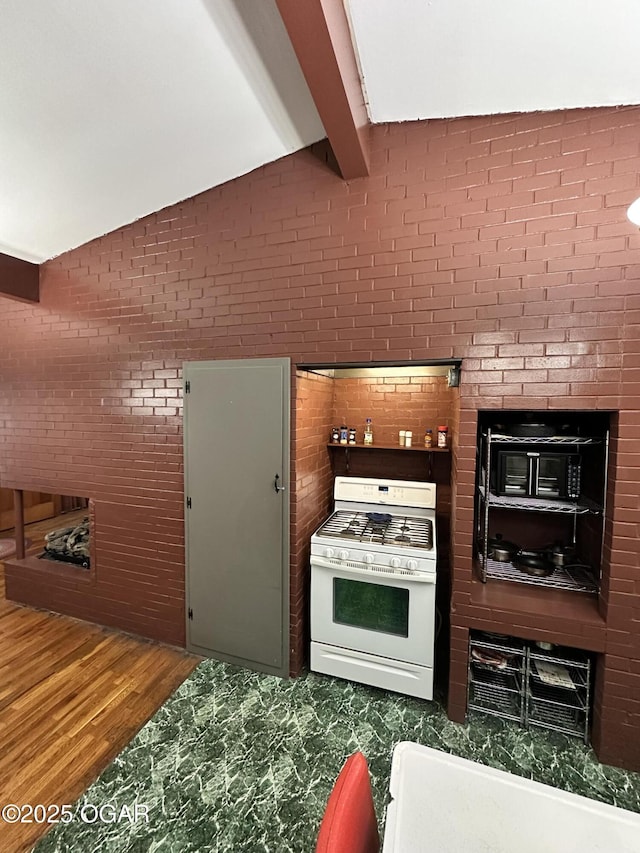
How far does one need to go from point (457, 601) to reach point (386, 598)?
0.40 metres

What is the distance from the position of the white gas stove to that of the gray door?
261 millimetres

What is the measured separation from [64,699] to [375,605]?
1961 mm

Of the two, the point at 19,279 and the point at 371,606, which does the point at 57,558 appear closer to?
the point at 19,279

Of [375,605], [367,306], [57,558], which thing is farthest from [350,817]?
[57,558]

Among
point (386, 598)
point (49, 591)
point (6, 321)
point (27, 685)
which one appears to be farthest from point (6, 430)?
point (386, 598)

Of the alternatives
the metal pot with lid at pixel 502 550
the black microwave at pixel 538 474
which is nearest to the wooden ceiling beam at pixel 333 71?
the black microwave at pixel 538 474

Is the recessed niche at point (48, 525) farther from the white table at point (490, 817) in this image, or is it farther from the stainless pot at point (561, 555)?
the stainless pot at point (561, 555)

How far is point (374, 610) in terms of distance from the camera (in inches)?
87.1

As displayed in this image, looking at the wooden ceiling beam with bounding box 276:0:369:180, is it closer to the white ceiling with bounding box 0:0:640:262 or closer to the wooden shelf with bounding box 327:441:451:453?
the white ceiling with bounding box 0:0:640:262

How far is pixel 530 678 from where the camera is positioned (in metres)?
2.04

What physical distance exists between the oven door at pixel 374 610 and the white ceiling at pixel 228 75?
2458 millimetres

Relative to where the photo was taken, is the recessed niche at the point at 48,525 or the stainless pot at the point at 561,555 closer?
the stainless pot at the point at 561,555

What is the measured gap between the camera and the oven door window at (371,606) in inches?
84.7

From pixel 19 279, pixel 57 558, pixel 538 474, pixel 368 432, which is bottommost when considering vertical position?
pixel 57 558
